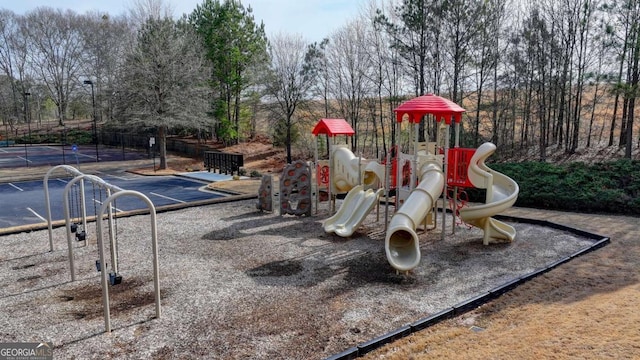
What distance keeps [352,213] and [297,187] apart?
2.53 metres

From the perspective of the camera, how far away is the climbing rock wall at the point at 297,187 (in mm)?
11977

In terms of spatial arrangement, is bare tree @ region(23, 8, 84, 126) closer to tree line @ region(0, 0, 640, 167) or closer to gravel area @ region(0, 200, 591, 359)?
tree line @ region(0, 0, 640, 167)

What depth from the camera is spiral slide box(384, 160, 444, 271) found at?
7191 millimetres

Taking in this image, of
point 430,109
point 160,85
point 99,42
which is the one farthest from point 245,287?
point 99,42

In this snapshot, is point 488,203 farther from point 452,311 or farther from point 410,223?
point 452,311

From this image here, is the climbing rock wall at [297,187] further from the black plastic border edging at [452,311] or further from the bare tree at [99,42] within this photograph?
the bare tree at [99,42]

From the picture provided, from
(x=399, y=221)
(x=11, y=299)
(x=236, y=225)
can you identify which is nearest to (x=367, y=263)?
(x=399, y=221)

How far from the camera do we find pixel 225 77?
33125 millimetres

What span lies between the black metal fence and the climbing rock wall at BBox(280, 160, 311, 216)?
10.9 m

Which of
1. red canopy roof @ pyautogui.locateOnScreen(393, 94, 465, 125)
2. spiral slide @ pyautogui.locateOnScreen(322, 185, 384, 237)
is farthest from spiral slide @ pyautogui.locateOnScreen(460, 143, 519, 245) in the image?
spiral slide @ pyautogui.locateOnScreen(322, 185, 384, 237)

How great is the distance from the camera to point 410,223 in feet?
24.7

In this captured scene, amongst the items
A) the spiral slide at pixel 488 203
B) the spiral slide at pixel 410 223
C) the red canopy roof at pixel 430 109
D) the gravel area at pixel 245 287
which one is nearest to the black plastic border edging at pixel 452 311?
the gravel area at pixel 245 287

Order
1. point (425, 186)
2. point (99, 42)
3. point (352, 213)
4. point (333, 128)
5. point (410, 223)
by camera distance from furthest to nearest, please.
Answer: point (99, 42)
point (333, 128)
point (352, 213)
point (425, 186)
point (410, 223)

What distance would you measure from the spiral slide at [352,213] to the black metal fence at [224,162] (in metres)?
12.8
